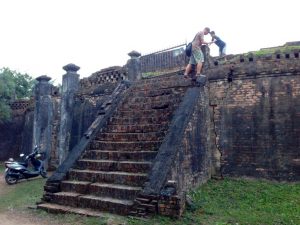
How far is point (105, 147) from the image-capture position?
8.21 m

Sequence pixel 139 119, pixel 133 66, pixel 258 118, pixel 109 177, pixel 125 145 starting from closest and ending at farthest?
pixel 109 177
pixel 125 145
pixel 258 118
pixel 139 119
pixel 133 66

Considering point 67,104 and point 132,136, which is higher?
point 67,104

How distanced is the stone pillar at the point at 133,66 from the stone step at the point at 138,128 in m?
2.75

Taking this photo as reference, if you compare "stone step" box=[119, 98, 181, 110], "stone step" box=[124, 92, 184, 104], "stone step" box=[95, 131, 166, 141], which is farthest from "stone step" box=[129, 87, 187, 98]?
"stone step" box=[95, 131, 166, 141]

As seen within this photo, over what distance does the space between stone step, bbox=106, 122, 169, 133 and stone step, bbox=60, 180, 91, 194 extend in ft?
6.17

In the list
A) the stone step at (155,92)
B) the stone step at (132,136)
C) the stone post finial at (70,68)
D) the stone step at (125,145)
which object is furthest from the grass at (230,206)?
the stone post finial at (70,68)

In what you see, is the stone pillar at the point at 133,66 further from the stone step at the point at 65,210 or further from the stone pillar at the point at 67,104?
the stone step at the point at 65,210

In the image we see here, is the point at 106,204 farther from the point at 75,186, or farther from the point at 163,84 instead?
the point at 163,84

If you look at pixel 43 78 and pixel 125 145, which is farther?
pixel 43 78

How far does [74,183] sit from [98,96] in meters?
4.92

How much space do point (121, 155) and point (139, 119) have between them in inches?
57.8

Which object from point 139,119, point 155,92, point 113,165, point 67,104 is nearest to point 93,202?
point 113,165

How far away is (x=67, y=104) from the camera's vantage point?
1243 centimetres

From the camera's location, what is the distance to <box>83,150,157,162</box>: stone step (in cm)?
721
